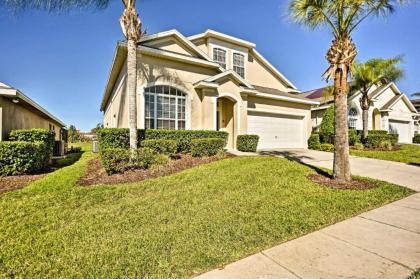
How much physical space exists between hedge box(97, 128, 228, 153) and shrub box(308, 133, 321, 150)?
28.0 ft

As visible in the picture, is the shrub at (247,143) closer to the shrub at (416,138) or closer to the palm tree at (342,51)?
the palm tree at (342,51)

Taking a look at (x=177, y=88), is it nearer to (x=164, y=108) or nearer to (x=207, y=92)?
(x=164, y=108)

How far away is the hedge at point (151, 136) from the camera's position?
9578 mm

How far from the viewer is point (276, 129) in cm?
1680

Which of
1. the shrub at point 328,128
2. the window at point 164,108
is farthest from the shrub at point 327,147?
the window at point 164,108

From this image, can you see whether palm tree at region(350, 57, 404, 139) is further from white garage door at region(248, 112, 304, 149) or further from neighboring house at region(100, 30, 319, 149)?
white garage door at region(248, 112, 304, 149)

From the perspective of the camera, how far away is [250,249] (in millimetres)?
3305

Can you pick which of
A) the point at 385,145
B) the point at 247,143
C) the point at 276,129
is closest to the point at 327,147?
the point at 276,129

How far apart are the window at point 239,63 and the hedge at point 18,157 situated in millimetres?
12841

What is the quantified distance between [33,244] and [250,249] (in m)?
3.44

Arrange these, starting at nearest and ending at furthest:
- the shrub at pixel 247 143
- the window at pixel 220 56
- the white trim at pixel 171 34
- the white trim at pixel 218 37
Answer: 1. the white trim at pixel 171 34
2. the shrub at pixel 247 143
3. the white trim at pixel 218 37
4. the window at pixel 220 56

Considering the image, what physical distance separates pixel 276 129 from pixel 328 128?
4.09 meters

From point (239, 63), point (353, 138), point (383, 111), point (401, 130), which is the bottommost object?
point (353, 138)

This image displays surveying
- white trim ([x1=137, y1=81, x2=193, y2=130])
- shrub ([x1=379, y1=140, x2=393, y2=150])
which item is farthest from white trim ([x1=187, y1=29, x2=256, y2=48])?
shrub ([x1=379, y1=140, x2=393, y2=150])
